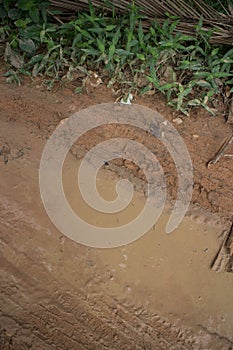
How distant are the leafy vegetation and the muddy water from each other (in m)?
0.65

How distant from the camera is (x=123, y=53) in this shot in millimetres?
2797

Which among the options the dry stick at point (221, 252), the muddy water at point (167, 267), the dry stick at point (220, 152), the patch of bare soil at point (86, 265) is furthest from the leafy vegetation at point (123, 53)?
the dry stick at point (221, 252)

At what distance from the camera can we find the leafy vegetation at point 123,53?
9.25 feet

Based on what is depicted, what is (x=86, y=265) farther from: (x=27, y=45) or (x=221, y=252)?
(x=27, y=45)

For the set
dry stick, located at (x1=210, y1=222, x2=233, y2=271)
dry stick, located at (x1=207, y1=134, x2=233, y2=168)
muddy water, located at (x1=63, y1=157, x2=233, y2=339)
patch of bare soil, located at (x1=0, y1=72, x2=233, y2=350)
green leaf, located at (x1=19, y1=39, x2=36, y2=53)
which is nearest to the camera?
patch of bare soil, located at (x1=0, y1=72, x2=233, y2=350)

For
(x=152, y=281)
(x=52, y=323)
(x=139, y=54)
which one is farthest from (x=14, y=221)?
(x=139, y=54)

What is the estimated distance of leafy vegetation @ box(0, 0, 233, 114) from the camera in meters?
2.82

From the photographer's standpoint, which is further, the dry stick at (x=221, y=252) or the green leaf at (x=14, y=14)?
the green leaf at (x=14, y=14)

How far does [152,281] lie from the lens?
8.09 feet

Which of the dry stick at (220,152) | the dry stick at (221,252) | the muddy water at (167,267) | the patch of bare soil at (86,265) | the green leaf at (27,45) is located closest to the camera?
the patch of bare soil at (86,265)

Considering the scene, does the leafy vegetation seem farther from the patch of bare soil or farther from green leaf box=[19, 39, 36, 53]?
the patch of bare soil

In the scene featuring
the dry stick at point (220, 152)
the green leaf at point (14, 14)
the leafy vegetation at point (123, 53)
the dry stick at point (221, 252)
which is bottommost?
the dry stick at point (221, 252)

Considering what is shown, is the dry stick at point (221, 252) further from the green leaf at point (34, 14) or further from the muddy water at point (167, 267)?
the green leaf at point (34, 14)

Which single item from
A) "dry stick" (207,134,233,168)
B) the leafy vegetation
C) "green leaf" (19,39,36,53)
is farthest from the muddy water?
"green leaf" (19,39,36,53)
